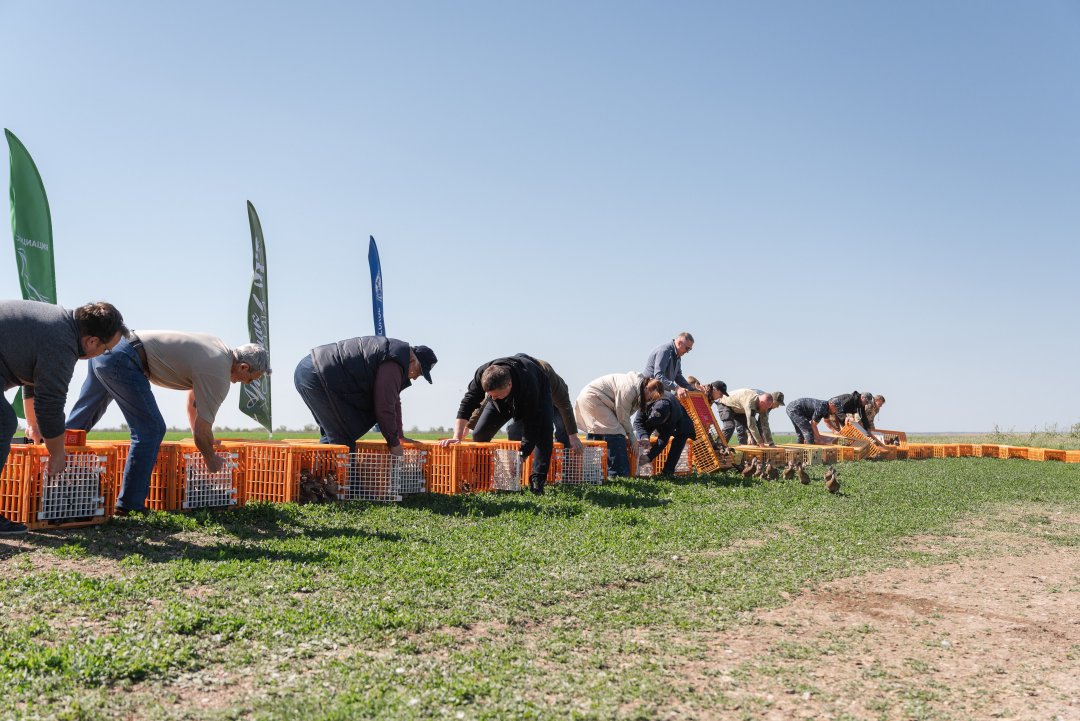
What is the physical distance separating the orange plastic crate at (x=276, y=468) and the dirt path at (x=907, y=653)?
4.06 m

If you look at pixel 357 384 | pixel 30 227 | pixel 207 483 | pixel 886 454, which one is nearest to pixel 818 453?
pixel 886 454

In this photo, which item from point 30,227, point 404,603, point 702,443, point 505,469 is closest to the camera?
point 404,603

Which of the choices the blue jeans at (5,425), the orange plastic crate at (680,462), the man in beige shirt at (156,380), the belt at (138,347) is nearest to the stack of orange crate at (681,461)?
the orange plastic crate at (680,462)

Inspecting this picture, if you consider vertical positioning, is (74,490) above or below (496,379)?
below

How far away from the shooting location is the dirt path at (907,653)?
312 cm

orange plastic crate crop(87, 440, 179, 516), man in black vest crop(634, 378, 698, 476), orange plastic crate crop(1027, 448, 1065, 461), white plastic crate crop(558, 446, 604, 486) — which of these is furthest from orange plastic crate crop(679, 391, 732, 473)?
orange plastic crate crop(1027, 448, 1065, 461)

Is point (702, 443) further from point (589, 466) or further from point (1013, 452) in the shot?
point (1013, 452)

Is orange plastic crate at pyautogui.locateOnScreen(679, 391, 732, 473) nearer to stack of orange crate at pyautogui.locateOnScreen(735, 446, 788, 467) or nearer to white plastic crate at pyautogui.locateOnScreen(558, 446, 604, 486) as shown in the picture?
stack of orange crate at pyautogui.locateOnScreen(735, 446, 788, 467)

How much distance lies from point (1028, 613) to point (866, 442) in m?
12.0

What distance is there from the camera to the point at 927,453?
17547 millimetres

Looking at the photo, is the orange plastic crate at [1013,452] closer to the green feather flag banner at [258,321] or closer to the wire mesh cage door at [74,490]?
the green feather flag banner at [258,321]

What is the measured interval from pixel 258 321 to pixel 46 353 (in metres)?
9.89

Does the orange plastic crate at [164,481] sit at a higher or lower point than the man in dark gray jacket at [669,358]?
lower

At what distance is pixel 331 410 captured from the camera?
24.2 feet
